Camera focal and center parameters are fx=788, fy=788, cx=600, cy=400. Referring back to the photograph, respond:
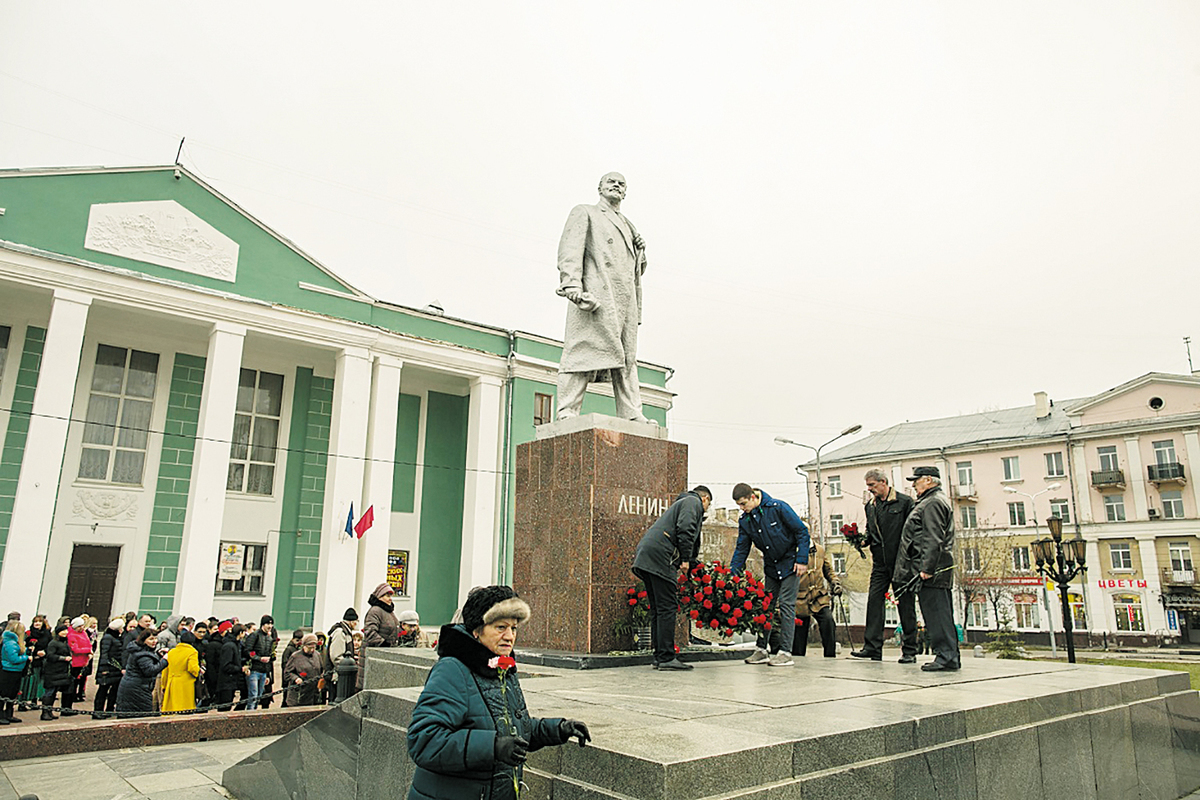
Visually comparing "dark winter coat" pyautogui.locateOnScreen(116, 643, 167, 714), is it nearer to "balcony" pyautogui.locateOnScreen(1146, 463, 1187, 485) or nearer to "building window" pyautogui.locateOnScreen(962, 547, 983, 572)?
"building window" pyautogui.locateOnScreen(962, 547, 983, 572)

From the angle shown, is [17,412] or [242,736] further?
[17,412]

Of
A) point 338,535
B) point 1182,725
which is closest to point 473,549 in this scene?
point 338,535

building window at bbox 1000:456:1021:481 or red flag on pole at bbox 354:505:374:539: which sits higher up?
building window at bbox 1000:456:1021:481

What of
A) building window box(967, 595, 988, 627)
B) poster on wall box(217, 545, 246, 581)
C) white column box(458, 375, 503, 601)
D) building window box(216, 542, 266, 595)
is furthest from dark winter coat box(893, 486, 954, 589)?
building window box(967, 595, 988, 627)

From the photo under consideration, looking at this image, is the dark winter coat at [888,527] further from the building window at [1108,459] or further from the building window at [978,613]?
the building window at [1108,459]

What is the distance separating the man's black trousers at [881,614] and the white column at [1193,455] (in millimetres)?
40578

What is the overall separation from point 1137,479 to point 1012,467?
6.09 m

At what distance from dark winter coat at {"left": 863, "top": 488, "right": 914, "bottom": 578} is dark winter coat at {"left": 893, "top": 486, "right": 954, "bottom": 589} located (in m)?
0.45

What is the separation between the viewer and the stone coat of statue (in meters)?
8.59

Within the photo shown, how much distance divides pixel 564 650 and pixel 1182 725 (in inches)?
214

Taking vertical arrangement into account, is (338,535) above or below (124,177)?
below

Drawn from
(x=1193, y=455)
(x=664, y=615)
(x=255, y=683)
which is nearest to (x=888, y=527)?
(x=664, y=615)

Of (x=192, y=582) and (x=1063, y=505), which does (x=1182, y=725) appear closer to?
(x=192, y=582)

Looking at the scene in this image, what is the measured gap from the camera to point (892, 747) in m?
3.94
